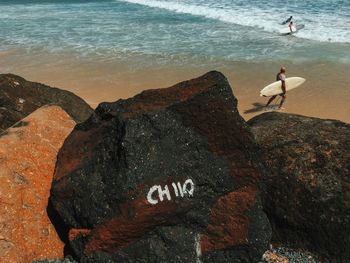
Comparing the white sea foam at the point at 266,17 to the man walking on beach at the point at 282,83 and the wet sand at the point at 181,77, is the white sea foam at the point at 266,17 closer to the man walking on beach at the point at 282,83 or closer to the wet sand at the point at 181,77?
Answer: the wet sand at the point at 181,77

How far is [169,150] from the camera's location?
4.56m

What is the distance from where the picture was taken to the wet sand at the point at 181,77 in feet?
38.7

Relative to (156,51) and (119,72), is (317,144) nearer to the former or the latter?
(119,72)

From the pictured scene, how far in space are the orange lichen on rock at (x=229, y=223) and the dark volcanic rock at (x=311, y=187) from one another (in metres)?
0.76

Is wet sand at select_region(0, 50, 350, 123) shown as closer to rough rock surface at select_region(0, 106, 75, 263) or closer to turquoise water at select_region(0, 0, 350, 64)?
turquoise water at select_region(0, 0, 350, 64)

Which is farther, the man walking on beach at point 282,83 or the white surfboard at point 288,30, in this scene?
the white surfboard at point 288,30

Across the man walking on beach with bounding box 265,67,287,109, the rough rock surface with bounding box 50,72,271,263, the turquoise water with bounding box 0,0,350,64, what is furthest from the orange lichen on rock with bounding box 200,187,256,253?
the turquoise water with bounding box 0,0,350,64

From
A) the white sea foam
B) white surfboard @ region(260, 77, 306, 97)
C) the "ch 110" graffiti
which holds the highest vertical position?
the "ch 110" graffiti

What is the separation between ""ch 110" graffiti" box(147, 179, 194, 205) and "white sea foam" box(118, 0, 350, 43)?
1635 centimetres

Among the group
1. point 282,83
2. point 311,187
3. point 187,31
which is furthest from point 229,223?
point 187,31

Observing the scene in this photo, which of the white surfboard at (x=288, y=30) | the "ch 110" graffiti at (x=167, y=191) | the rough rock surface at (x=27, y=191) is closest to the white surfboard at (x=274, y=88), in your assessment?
the rough rock surface at (x=27, y=191)

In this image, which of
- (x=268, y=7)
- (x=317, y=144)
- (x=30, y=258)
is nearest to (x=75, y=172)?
(x=30, y=258)

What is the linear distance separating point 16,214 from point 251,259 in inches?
105

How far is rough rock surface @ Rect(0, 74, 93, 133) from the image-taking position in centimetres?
702
